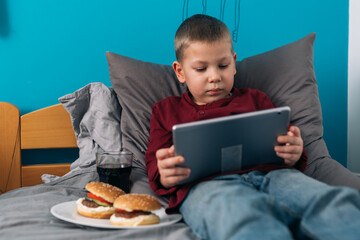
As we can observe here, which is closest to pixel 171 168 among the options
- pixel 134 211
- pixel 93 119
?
pixel 134 211

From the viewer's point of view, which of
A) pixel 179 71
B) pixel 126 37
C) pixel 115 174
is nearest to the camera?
pixel 115 174

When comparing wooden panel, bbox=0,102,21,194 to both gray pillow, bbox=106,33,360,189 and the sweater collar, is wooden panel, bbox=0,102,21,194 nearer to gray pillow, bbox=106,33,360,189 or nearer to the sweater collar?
gray pillow, bbox=106,33,360,189

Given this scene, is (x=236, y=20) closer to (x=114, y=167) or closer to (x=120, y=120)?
(x=120, y=120)

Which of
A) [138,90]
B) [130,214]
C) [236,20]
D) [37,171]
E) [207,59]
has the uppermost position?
[236,20]

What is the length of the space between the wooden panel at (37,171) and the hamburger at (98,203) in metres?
0.64

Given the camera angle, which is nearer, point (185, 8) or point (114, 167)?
point (114, 167)

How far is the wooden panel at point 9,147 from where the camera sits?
1507mm

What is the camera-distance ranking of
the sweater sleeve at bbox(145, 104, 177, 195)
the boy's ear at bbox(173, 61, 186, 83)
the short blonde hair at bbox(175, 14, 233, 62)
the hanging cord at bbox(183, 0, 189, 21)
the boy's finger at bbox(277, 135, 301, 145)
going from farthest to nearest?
the hanging cord at bbox(183, 0, 189, 21) < the boy's ear at bbox(173, 61, 186, 83) < the short blonde hair at bbox(175, 14, 233, 62) < the sweater sleeve at bbox(145, 104, 177, 195) < the boy's finger at bbox(277, 135, 301, 145)

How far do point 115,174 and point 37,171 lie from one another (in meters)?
0.59

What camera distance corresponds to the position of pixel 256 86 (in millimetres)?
1387

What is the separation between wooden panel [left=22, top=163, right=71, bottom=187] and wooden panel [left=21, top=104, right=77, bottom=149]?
0.28ft

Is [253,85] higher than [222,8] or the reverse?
the reverse

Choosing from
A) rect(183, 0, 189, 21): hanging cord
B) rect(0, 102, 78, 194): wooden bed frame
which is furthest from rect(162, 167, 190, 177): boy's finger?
rect(183, 0, 189, 21): hanging cord

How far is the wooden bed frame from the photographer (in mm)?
1512
